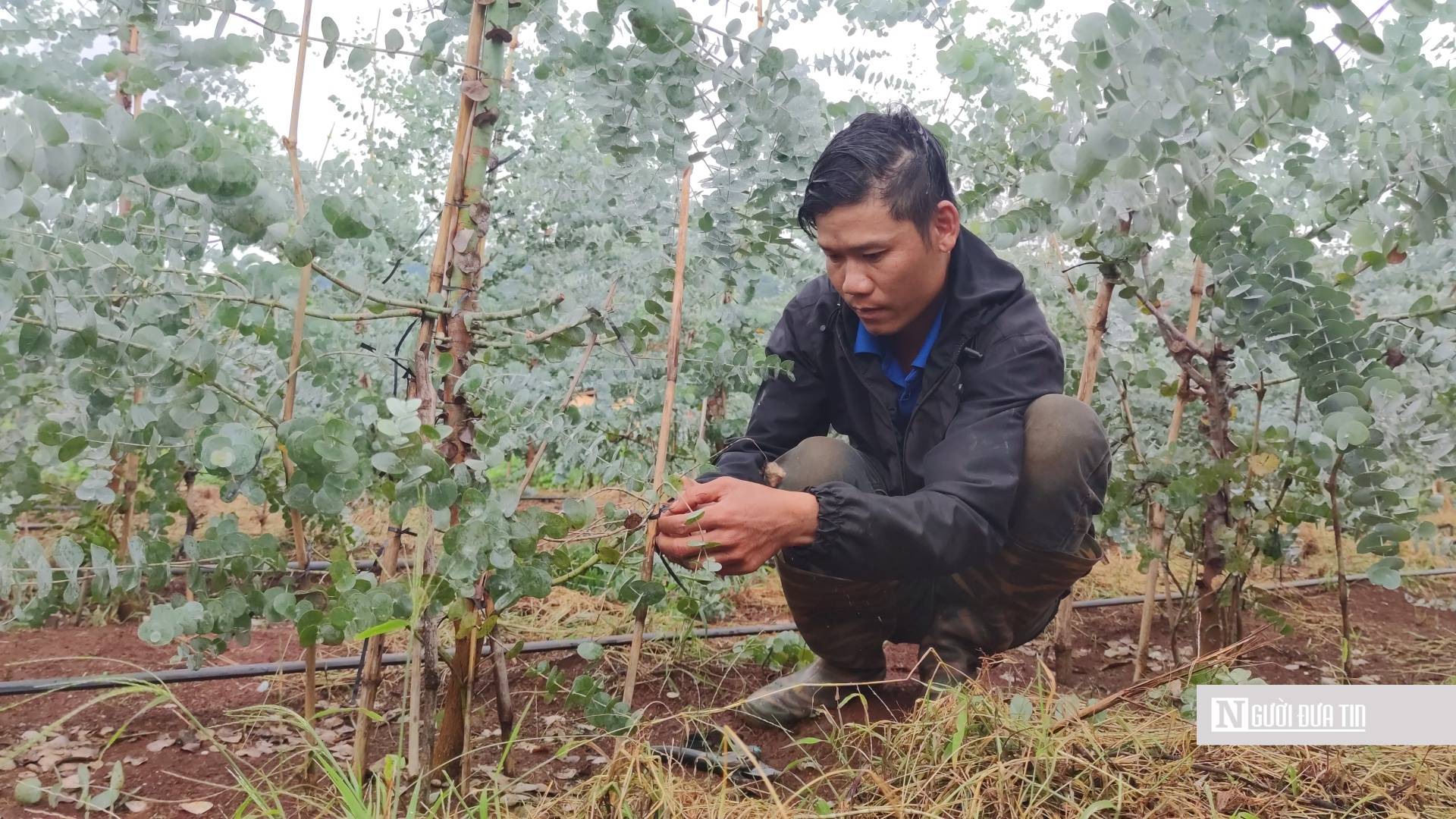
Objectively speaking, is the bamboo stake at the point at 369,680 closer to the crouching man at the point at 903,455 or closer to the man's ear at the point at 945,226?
the crouching man at the point at 903,455

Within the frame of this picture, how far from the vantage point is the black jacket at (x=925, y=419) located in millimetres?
1750

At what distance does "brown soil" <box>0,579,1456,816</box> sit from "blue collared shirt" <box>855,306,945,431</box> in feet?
2.10

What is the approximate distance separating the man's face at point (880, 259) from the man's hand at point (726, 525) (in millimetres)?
517

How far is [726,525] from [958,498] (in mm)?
478

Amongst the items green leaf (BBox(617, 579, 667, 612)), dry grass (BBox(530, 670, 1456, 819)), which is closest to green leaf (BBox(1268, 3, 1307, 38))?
dry grass (BBox(530, 670, 1456, 819))

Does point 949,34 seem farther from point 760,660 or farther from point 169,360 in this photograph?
point 169,360

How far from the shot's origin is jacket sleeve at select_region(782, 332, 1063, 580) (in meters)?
1.73

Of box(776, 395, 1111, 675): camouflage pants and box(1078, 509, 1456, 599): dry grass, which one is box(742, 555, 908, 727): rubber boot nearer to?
box(776, 395, 1111, 675): camouflage pants

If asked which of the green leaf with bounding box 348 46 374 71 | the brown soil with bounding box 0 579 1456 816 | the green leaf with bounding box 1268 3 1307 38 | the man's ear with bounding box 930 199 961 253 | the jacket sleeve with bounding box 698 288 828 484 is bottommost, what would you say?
the brown soil with bounding box 0 579 1456 816

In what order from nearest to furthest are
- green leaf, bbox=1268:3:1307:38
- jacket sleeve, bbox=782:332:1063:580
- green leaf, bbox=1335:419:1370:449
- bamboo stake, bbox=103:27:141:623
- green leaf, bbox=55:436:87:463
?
green leaf, bbox=1268:3:1307:38, green leaf, bbox=55:436:87:463, jacket sleeve, bbox=782:332:1063:580, green leaf, bbox=1335:419:1370:449, bamboo stake, bbox=103:27:141:623

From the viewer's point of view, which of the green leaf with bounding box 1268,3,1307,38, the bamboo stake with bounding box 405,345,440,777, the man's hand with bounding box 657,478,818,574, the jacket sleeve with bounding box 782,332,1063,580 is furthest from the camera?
the jacket sleeve with bounding box 782,332,1063,580

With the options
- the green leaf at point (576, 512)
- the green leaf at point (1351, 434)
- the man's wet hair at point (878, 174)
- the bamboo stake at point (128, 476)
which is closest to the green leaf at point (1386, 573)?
the green leaf at point (1351, 434)

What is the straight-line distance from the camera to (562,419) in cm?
170

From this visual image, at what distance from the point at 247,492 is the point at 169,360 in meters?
0.23
